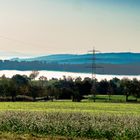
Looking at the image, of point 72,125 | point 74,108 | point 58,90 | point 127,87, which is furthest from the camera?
point 127,87

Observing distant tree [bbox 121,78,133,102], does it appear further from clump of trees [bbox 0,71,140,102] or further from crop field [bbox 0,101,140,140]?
crop field [bbox 0,101,140,140]

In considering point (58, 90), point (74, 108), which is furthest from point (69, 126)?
point (58, 90)

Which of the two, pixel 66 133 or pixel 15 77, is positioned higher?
pixel 15 77

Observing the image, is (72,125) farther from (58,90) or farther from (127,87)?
(127,87)

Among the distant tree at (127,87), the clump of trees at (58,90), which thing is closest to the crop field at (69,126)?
the clump of trees at (58,90)

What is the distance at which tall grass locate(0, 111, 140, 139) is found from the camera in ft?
99.1

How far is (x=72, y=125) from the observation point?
103 ft

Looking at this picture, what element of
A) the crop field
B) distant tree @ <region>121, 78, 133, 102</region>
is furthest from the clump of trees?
the crop field

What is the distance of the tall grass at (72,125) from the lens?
30.2m

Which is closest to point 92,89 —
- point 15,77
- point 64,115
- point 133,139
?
point 15,77

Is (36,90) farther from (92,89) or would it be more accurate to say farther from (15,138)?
(15,138)

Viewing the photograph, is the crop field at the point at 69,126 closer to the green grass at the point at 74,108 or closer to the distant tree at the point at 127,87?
the green grass at the point at 74,108

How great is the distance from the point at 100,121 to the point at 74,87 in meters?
75.8

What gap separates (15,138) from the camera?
2759 centimetres
